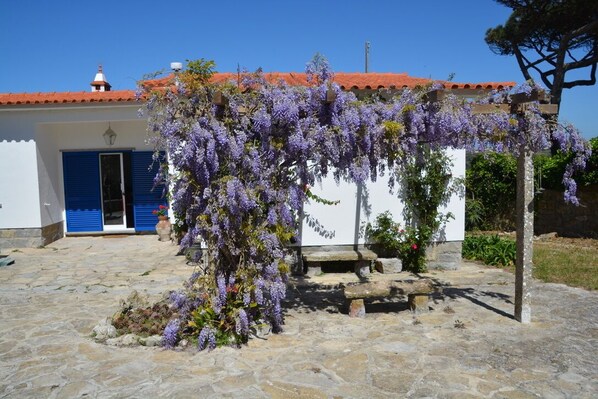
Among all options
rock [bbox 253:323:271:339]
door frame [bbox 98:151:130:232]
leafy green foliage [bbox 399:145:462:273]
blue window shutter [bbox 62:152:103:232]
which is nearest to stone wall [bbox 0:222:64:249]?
blue window shutter [bbox 62:152:103:232]

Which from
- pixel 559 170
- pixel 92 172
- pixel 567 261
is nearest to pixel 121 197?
pixel 92 172

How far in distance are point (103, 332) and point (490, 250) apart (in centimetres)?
751

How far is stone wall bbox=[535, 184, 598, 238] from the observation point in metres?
12.0

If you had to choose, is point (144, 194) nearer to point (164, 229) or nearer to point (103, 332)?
point (164, 229)

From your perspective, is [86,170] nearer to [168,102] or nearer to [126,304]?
[126,304]

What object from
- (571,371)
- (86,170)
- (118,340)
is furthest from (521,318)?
(86,170)

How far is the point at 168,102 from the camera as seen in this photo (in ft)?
16.2

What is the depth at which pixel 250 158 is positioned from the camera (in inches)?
193

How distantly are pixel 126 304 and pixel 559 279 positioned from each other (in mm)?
6801

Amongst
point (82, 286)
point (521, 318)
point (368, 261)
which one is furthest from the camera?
point (368, 261)

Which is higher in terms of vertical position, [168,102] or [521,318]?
[168,102]

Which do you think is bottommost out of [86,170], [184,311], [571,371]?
[571,371]

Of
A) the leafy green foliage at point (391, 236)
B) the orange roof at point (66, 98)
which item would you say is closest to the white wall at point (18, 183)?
the orange roof at point (66, 98)

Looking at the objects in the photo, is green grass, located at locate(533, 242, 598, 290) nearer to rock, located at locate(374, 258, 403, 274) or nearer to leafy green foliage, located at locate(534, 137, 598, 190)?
leafy green foliage, located at locate(534, 137, 598, 190)
